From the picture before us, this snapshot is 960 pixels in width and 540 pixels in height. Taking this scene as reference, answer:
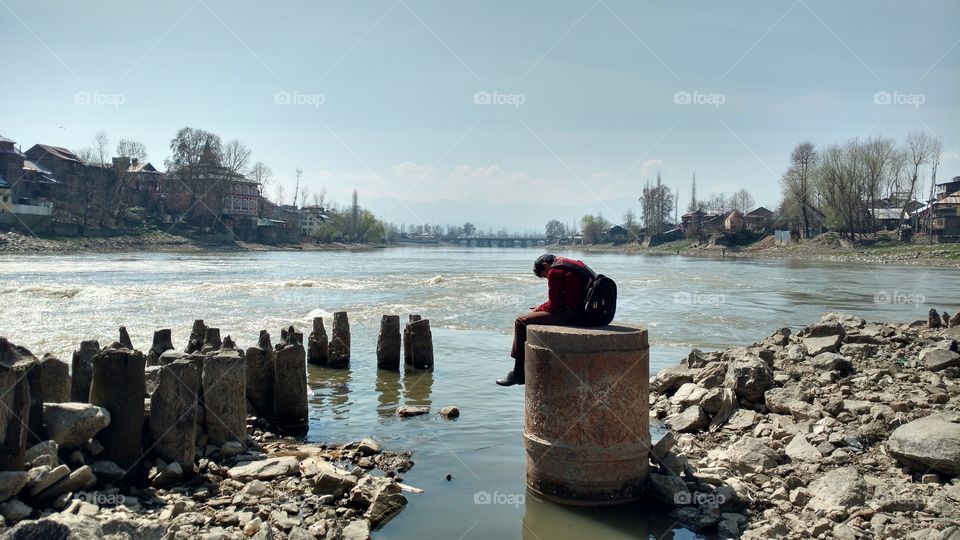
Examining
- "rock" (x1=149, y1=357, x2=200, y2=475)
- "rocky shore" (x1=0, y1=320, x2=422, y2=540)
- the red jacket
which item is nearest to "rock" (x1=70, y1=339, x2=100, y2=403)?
"rocky shore" (x1=0, y1=320, x2=422, y2=540)

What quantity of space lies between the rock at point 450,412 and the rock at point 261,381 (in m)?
2.59

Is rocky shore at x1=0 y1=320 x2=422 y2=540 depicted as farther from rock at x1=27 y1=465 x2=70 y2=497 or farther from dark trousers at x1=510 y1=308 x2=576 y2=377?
dark trousers at x1=510 y1=308 x2=576 y2=377

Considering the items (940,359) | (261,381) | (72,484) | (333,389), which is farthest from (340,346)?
(940,359)

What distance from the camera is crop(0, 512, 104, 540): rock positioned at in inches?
185

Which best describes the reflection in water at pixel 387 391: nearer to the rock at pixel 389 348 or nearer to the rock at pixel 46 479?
the rock at pixel 389 348

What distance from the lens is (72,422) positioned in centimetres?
671

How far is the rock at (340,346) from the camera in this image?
49.6 feet

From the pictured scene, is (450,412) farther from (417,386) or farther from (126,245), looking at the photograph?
(126,245)

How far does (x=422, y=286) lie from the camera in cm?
4175

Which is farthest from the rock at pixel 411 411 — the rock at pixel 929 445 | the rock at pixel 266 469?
the rock at pixel 929 445

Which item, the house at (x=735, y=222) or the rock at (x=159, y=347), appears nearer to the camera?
the rock at (x=159, y=347)

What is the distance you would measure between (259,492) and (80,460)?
1.74m

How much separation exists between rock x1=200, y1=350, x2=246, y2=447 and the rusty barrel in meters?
3.63

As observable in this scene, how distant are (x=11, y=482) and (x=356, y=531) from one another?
9.32 ft
